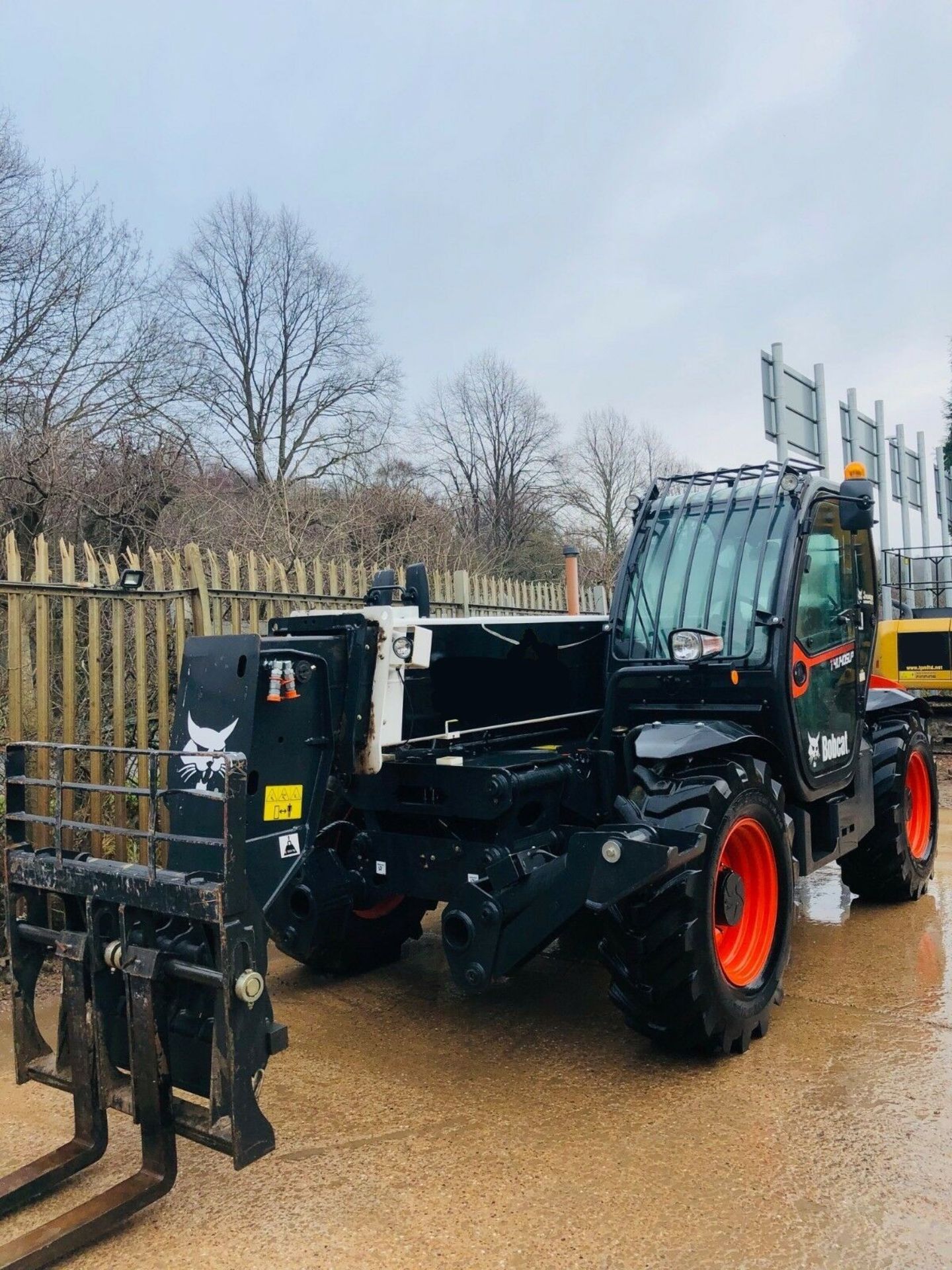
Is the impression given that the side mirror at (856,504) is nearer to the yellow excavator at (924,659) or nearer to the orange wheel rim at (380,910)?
the orange wheel rim at (380,910)

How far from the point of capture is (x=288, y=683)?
3.47 metres

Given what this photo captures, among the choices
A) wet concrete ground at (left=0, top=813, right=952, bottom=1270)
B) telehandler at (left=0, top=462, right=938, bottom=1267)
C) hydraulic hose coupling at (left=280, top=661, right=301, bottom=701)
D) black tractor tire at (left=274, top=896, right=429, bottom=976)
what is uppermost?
hydraulic hose coupling at (left=280, top=661, right=301, bottom=701)

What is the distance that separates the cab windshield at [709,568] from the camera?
4.77 meters

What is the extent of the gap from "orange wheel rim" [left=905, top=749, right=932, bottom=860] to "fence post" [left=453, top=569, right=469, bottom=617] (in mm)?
3807

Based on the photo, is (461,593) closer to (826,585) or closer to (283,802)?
(826,585)

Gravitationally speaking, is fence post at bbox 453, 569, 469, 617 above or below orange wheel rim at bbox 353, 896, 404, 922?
above

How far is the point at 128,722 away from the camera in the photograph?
224 inches

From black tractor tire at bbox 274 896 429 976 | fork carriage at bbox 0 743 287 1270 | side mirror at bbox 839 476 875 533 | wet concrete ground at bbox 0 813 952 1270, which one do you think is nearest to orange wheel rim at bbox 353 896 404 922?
black tractor tire at bbox 274 896 429 976

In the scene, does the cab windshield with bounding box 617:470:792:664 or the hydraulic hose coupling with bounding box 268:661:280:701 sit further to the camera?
the cab windshield with bounding box 617:470:792:664

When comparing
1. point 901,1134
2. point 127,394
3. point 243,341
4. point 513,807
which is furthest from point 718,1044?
point 243,341

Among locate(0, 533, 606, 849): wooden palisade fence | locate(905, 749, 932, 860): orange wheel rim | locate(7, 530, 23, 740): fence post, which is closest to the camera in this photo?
locate(7, 530, 23, 740): fence post

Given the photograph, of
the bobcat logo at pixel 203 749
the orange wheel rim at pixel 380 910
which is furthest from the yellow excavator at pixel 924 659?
the bobcat logo at pixel 203 749

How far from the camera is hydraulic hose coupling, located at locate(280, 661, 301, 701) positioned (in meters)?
3.46

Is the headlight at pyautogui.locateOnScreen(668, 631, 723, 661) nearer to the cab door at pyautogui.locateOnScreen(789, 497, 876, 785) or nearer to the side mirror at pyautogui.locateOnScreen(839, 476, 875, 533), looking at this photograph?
the cab door at pyautogui.locateOnScreen(789, 497, 876, 785)
